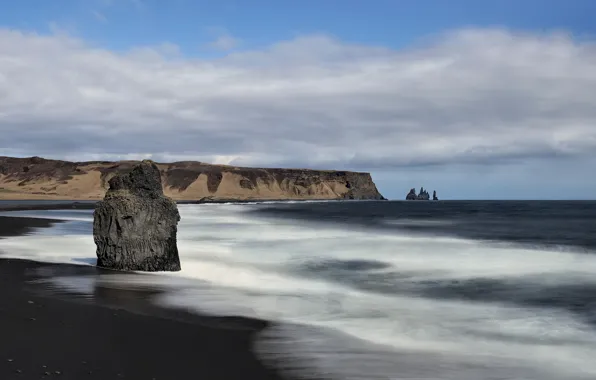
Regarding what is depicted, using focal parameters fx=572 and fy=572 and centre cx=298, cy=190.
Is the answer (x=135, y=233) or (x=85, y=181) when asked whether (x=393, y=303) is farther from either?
(x=85, y=181)

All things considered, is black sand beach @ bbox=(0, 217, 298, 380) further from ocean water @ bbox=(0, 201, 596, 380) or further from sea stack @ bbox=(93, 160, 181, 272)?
sea stack @ bbox=(93, 160, 181, 272)

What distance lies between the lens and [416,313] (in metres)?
12.5

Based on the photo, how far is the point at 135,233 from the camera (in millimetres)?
17359

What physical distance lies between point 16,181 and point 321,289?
173m

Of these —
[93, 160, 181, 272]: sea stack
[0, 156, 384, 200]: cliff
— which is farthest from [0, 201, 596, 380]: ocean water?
[0, 156, 384, 200]: cliff

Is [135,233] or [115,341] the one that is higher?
[135,233]

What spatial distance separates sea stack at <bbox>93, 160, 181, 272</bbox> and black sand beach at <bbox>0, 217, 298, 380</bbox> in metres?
4.71

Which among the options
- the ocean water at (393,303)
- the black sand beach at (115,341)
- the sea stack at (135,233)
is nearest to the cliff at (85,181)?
the ocean water at (393,303)

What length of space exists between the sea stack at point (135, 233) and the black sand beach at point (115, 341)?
4.71 metres

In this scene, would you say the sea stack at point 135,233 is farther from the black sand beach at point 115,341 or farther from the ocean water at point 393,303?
the black sand beach at point 115,341

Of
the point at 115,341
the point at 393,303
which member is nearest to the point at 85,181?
the point at 393,303

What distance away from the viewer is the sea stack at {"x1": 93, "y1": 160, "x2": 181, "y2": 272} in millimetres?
17297

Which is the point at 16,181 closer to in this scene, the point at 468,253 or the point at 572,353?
the point at 468,253

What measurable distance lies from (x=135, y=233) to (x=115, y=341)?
890 centimetres
